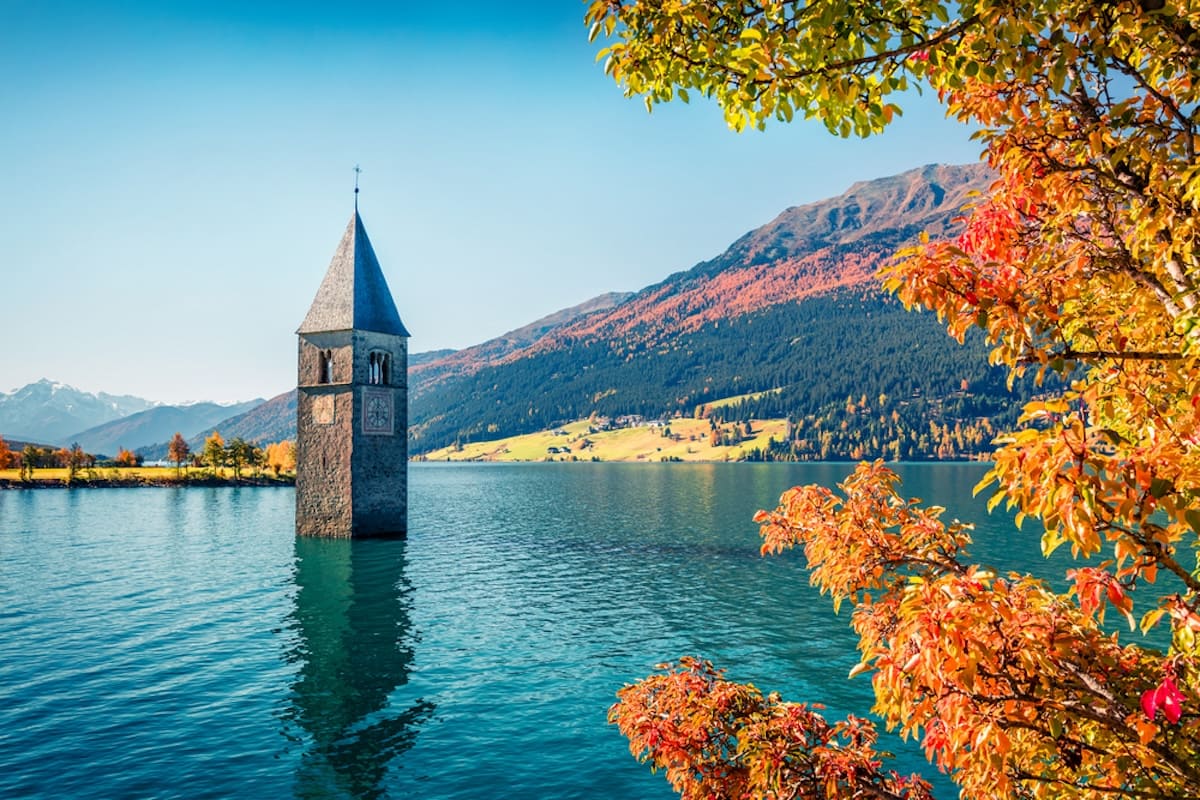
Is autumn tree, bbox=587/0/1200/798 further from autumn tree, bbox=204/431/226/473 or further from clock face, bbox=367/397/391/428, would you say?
autumn tree, bbox=204/431/226/473

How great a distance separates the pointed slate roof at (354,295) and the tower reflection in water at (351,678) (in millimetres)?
19668

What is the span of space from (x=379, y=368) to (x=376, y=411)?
3.79 meters

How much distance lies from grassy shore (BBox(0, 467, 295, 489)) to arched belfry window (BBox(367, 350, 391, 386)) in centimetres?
9171

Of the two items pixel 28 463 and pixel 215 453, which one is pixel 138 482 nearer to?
pixel 215 453

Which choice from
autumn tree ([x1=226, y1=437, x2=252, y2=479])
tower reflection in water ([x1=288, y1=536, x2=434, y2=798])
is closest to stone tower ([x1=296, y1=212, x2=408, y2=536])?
tower reflection in water ([x1=288, y1=536, x2=434, y2=798])

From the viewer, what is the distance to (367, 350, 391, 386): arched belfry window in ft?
182

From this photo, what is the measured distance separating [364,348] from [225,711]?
37231 millimetres

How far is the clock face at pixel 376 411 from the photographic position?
53.2 metres

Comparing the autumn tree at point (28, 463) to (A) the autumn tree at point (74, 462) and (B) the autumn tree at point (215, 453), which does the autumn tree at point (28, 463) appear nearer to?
(A) the autumn tree at point (74, 462)

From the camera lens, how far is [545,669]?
2403 cm

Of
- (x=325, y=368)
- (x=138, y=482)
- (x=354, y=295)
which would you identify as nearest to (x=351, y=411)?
(x=325, y=368)

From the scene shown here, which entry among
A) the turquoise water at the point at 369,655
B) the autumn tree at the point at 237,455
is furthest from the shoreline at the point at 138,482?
the turquoise water at the point at 369,655

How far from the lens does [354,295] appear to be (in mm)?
55219

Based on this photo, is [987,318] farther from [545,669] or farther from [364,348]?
[364,348]
